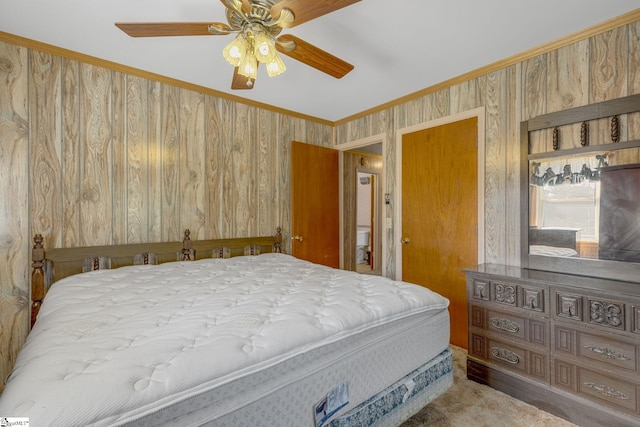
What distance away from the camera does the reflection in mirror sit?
6.12 ft

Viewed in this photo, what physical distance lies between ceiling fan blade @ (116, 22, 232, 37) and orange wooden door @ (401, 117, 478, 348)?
87.8 inches

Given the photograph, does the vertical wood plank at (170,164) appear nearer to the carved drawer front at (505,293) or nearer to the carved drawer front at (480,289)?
the carved drawer front at (480,289)

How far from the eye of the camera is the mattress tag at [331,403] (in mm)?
1112

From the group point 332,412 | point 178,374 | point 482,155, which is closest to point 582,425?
point 332,412

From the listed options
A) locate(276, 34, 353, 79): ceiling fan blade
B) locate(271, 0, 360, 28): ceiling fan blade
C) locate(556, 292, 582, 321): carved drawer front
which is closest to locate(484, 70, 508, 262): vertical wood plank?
locate(556, 292, 582, 321): carved drawer front

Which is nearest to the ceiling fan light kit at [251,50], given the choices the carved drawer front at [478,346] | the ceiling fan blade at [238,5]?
the ceiling fan blade at [238,5]

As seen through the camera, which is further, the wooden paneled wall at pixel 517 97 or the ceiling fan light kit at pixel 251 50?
the wooden paneled wall at pixel 517 97

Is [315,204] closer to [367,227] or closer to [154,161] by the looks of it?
[154,161]

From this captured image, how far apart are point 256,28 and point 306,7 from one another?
303 millimetres

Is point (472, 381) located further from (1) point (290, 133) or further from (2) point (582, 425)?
(1) point (290, 133)

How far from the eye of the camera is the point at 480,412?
188 cm

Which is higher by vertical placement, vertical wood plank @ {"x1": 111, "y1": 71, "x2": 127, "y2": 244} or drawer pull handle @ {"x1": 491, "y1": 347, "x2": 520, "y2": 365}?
vertical wood plank @ {"x1": 111, "y1": 71, "x2": 127, "y2": 244}

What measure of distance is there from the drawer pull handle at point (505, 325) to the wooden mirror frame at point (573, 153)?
1.69 feet

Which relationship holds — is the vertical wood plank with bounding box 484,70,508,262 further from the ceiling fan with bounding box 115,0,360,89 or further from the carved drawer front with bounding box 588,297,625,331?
the ceiling fan with bounding box 115,0,360,89
